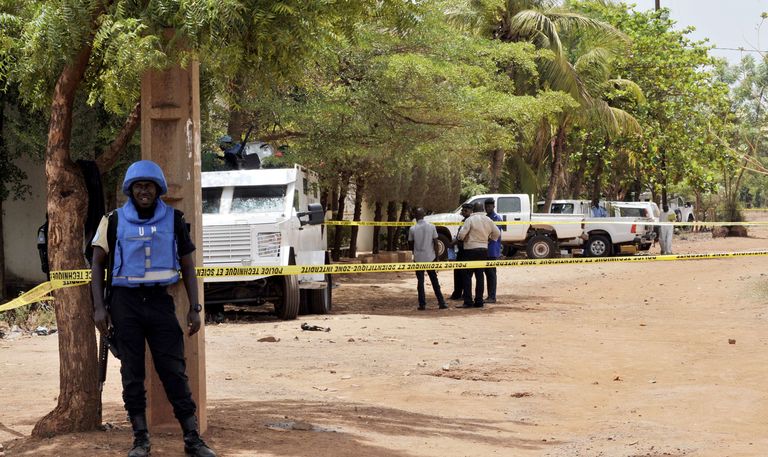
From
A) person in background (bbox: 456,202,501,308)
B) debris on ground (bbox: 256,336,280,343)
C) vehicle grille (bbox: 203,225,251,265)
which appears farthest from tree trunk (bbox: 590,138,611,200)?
debris on ground (bbox: 256,336,280,343)

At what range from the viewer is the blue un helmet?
6344mm

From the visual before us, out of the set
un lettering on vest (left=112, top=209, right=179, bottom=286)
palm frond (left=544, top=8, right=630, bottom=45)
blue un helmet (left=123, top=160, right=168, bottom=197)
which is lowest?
un lettering on vest (left=112, top=209, right=179, bottom=286)

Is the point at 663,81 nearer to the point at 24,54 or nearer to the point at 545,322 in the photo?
the point at 545,322

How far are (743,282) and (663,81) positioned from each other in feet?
61.8

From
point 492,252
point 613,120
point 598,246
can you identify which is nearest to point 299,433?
point 492,252

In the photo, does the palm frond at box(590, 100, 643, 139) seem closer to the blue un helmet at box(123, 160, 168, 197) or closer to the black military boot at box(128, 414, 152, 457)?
the blue un helmet at box(123, 160, 168, 197)

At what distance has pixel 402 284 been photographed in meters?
26.6

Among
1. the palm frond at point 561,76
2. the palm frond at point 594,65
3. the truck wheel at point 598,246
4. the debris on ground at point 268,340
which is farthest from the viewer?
the palm frond at point 594,65

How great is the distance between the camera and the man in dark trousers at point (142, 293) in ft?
20.7

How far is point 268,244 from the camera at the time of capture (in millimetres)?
16594

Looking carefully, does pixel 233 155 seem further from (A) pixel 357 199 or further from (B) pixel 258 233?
(A) pixel 357 199

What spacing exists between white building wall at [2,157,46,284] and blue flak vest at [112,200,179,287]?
16013 mm

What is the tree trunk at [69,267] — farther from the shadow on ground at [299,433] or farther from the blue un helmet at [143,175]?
the blue un helmet at [143,175]

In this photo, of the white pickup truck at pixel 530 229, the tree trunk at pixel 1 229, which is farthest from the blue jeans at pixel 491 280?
the white pickup truck at pixel 530 229
